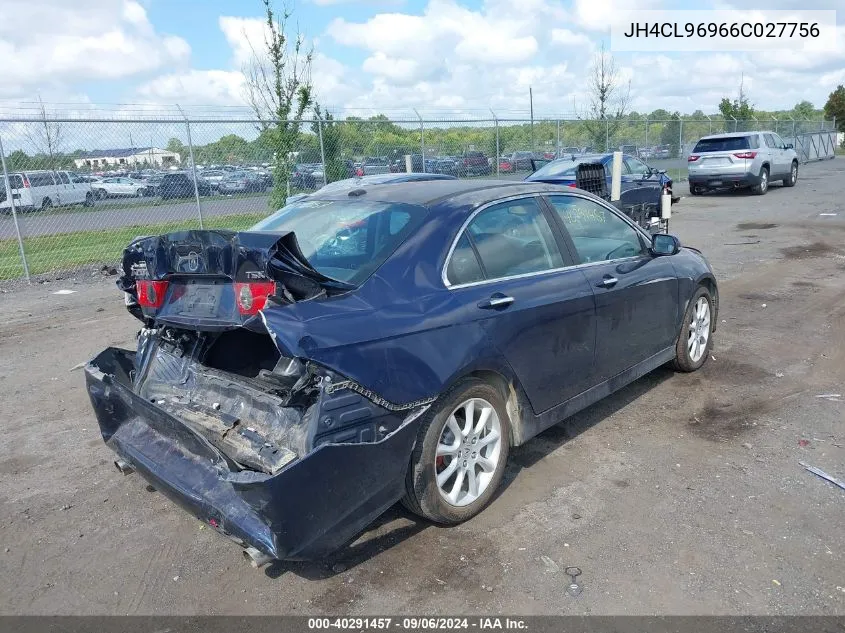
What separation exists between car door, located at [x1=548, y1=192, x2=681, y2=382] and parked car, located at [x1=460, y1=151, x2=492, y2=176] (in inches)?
546

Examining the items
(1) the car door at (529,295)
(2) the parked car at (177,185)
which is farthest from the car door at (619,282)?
(2) the parked car at (177,185)

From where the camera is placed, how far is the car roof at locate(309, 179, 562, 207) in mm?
3859

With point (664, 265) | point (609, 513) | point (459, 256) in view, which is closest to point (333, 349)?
point (459, 256)

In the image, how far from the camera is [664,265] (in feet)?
16.5

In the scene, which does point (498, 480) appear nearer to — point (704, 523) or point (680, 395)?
point (704, 523)

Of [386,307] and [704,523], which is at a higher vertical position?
[386,307]

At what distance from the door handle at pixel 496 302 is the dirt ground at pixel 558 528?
111 centimetres

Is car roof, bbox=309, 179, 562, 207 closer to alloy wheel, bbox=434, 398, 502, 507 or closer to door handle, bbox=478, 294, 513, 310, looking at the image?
door handle, bbox=478, 294, 513, 310

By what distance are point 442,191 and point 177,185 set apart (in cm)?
981

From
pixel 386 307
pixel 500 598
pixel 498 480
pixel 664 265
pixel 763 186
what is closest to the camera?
pixel 500 598

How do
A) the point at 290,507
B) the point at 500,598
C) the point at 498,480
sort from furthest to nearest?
the point at 498,480 → the point at 500,598 → the point at 290,507

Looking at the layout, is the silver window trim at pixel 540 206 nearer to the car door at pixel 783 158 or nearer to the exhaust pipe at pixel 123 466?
the exhaust pipe at pixel 123 466

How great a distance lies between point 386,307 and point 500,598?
138 centimetres

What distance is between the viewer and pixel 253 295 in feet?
10.1
